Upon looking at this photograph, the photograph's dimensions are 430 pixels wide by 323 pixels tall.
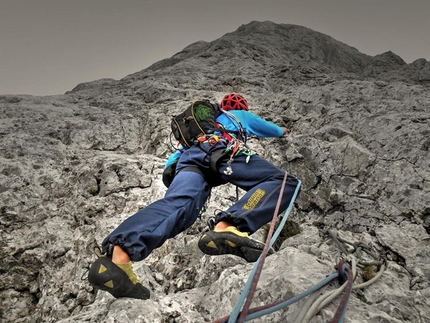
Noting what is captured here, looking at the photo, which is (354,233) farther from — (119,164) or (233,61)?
(233,61)

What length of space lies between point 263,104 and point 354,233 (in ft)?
21.0

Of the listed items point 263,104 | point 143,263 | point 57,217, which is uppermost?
point 263,104

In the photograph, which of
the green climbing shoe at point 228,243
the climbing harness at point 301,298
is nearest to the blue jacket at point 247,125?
the green climbing shoe at point 228,243

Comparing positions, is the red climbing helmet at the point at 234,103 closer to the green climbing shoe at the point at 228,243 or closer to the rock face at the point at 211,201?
the rock face at the point at 211,201

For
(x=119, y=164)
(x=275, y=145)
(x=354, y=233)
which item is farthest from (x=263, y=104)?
(x=354, y=233)

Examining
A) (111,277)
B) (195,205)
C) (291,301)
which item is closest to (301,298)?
(291,301)

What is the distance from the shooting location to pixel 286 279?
2.80m

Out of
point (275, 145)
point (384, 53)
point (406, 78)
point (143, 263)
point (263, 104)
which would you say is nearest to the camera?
point (143, 263)

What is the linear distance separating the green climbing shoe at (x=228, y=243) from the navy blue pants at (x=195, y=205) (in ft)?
0.69

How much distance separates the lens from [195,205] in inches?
134

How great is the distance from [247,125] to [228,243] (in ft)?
7.16

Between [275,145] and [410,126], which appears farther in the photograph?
[275,145]

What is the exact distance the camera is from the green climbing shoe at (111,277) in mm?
2451

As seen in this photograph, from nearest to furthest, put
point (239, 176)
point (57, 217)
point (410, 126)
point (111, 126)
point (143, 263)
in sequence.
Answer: point (239, 176), point (143, 263), point (57, 217), point (410, 126), point (111, 126)
